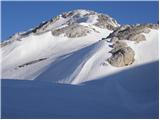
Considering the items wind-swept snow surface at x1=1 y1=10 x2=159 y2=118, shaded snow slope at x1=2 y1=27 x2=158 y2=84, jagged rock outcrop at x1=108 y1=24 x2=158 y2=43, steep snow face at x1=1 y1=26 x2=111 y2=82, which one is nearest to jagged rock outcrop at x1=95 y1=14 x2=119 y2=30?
wind-swept snow surface at x1=1 y1=10 x2=159 y2=118

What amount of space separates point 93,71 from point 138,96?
15.5 metres

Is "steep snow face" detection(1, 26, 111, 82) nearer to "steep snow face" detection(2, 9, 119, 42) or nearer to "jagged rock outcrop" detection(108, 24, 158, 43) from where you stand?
"steep snow face" detection(2, 9, 119, 42)

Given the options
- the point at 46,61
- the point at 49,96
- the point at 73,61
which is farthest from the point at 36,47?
the point at 49,96

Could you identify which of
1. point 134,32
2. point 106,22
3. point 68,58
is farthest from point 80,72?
point 106,22

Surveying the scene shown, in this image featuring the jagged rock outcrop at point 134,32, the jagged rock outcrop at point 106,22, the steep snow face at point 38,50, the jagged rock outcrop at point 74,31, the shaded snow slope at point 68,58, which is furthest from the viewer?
the jagged rock outcrop at point 106,22

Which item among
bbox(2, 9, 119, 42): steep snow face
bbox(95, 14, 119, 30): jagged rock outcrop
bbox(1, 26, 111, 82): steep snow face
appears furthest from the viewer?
bbox(2, 9, 119, 42): steep snow face

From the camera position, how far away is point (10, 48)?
8769 centimetres

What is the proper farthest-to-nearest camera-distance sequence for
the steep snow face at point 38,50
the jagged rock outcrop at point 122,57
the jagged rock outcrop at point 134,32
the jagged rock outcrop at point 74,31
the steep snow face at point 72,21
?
the steep snow face at point 72,21
the jagged rock outcrop at point 74,31
the steep snow face at point 38,50
the jagged rock outcrop at point 134,32
the jagged rock outcrop at point 122,57

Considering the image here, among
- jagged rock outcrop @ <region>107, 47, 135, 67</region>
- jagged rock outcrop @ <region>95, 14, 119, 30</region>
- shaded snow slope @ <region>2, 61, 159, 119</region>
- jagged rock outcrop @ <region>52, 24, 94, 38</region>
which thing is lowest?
shaded snow slope @ <region>2, 61, 159, 119</region>

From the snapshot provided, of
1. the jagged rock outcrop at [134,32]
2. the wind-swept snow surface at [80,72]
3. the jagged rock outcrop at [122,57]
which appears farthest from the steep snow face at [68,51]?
the jagged rock outcrop at [134,32]

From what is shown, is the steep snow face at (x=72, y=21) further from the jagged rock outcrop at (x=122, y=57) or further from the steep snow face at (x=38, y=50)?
the jagged rock outcrop at (x=122, y=57)

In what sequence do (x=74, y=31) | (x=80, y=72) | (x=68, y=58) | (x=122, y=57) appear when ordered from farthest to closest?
(x=74, y=31) → (x=68, y=58) → (x=122, y=57) → (x=80, y=72)

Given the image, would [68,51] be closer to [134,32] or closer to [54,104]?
[134,32]

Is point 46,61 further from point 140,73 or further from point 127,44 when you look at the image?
point 140,73
